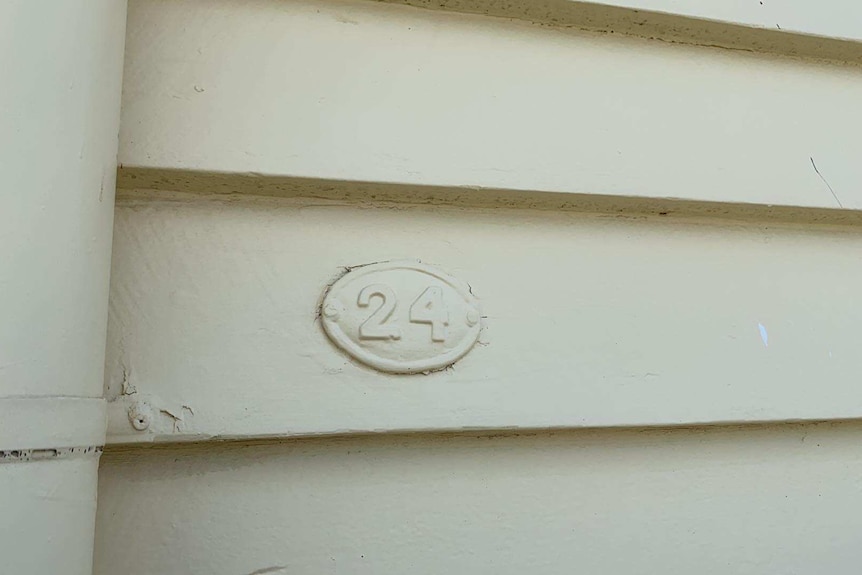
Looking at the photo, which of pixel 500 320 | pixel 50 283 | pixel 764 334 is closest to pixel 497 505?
pixel 500 320

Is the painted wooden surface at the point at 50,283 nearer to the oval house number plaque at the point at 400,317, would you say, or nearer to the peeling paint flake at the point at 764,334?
the oval house number plaque at the point at 400,317

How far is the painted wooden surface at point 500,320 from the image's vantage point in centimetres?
93

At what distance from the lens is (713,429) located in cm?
110

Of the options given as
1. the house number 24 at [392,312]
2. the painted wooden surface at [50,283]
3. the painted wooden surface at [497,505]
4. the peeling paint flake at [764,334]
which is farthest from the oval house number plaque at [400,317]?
the peeling paint flake at [764,334]

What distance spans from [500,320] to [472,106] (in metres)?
0.33

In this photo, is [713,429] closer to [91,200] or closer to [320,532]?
[320,532]

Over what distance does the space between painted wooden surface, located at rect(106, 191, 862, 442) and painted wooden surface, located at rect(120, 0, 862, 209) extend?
6cm

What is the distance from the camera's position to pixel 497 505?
3.29ft

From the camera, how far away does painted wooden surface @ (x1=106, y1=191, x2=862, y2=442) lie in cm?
93

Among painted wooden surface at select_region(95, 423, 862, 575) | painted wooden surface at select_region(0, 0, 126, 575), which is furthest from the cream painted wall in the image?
painted wooden surface at select_region(0, 0, 126, 575)

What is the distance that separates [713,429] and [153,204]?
34.6 inches

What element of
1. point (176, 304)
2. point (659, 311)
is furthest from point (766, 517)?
point (176, 304)

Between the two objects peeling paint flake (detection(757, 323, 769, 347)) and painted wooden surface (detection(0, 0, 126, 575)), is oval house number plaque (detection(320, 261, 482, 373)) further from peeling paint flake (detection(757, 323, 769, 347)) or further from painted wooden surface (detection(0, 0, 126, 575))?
peeling paint flake (detection(757, 323, 769, 347))

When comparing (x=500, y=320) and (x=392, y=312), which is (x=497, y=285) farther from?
(x=392, y=312)
